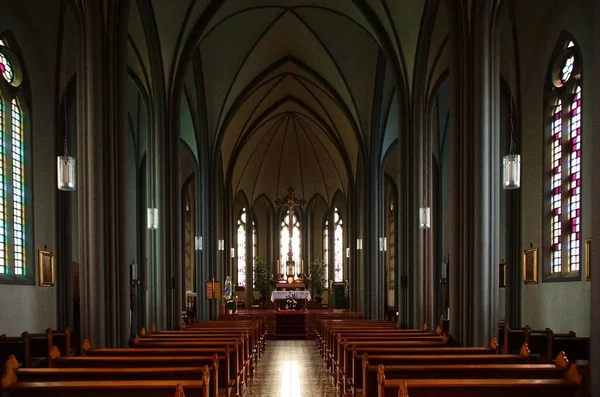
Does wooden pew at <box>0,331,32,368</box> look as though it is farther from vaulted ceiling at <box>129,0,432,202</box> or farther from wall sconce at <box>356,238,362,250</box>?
wall sconce at <box>356,238,362,250</box>

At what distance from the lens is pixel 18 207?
16.4 metres

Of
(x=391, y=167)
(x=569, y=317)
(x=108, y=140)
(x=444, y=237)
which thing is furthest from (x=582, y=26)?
(x=391, y=167)

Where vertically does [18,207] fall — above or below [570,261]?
above

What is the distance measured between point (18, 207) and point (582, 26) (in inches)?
571

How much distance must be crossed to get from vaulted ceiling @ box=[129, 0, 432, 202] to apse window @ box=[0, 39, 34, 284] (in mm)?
3478

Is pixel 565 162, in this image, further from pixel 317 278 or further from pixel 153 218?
pixel 317 278

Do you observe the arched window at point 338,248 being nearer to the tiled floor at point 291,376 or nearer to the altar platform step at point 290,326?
the altar platform step at point 290,326

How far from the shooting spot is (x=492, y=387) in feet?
21.8

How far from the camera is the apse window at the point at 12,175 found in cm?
1570

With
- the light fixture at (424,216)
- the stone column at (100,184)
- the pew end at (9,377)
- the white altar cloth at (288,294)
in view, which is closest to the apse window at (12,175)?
the stone column at (100,184)

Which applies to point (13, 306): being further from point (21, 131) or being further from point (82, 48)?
point (82, 48)

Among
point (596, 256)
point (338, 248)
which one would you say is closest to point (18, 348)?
point (596, 256)

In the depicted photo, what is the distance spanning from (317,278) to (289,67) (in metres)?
16.5

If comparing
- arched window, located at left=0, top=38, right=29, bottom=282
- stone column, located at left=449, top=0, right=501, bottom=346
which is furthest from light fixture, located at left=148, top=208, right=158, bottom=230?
stone column, located at left=449, top=0, right=501, bottom=346
